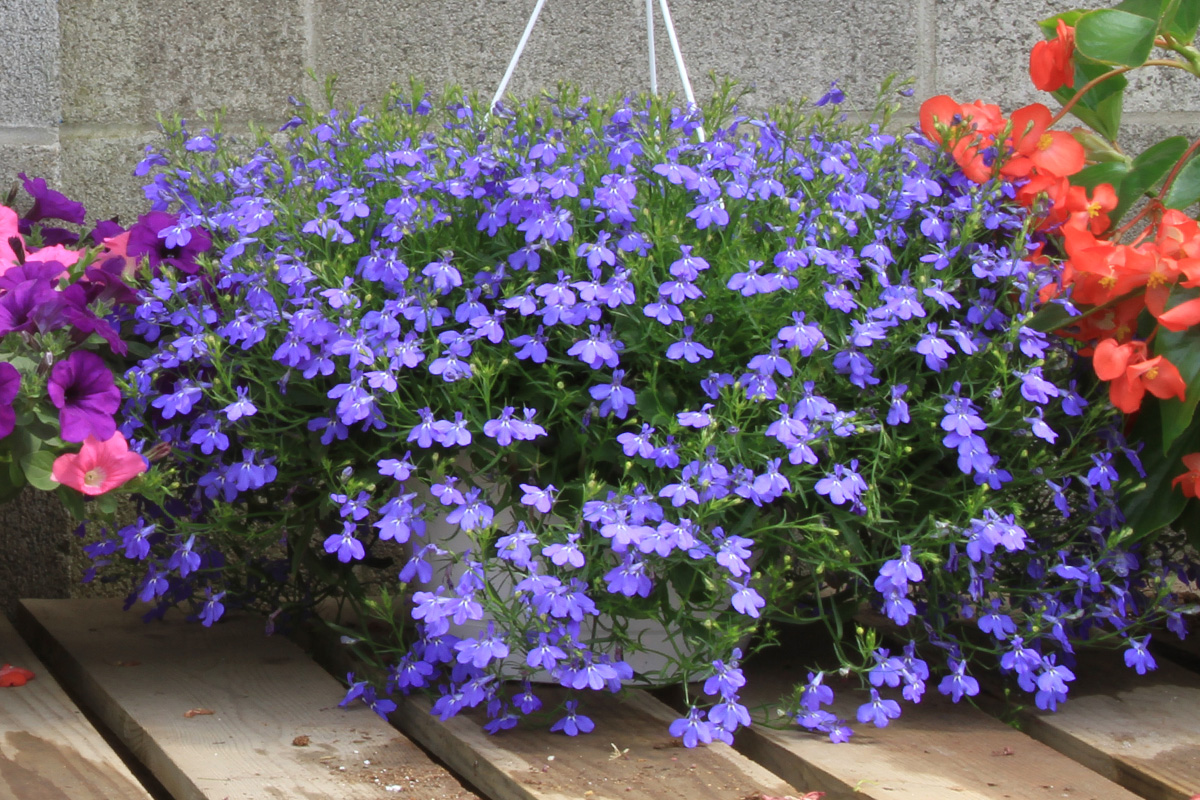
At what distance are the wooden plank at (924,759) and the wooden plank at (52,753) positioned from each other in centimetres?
54

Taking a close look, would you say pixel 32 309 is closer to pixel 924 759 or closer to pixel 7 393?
pixel 7 393

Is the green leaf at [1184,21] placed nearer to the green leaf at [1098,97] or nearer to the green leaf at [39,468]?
the green leaf at [1098,97]

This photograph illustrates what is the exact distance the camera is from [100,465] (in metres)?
1.08

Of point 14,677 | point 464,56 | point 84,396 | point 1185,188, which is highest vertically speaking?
point 464,56

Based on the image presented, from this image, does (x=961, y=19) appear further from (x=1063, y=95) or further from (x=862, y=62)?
(x=1063, y=95)

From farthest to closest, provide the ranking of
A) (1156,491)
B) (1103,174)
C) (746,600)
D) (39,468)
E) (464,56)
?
1. (464,56)
2. (1103,174)
3. (1156,491)
4. (39,468)
5. (746,600)

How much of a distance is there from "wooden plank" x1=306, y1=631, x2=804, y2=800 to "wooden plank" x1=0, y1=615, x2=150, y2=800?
0.88ft

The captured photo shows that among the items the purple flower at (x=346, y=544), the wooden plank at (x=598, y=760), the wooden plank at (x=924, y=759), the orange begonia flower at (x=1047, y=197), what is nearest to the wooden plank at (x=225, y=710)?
the wooden plank at (x=598, y=760)

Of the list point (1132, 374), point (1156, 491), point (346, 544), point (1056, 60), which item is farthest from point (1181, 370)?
point (346, 544)

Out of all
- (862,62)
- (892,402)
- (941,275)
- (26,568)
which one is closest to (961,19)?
(862,62)

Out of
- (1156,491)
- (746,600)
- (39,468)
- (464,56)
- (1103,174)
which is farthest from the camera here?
(464,56)

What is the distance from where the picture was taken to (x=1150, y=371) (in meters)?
1.08

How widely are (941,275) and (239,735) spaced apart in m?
0.80

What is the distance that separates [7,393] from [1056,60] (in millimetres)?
1107
